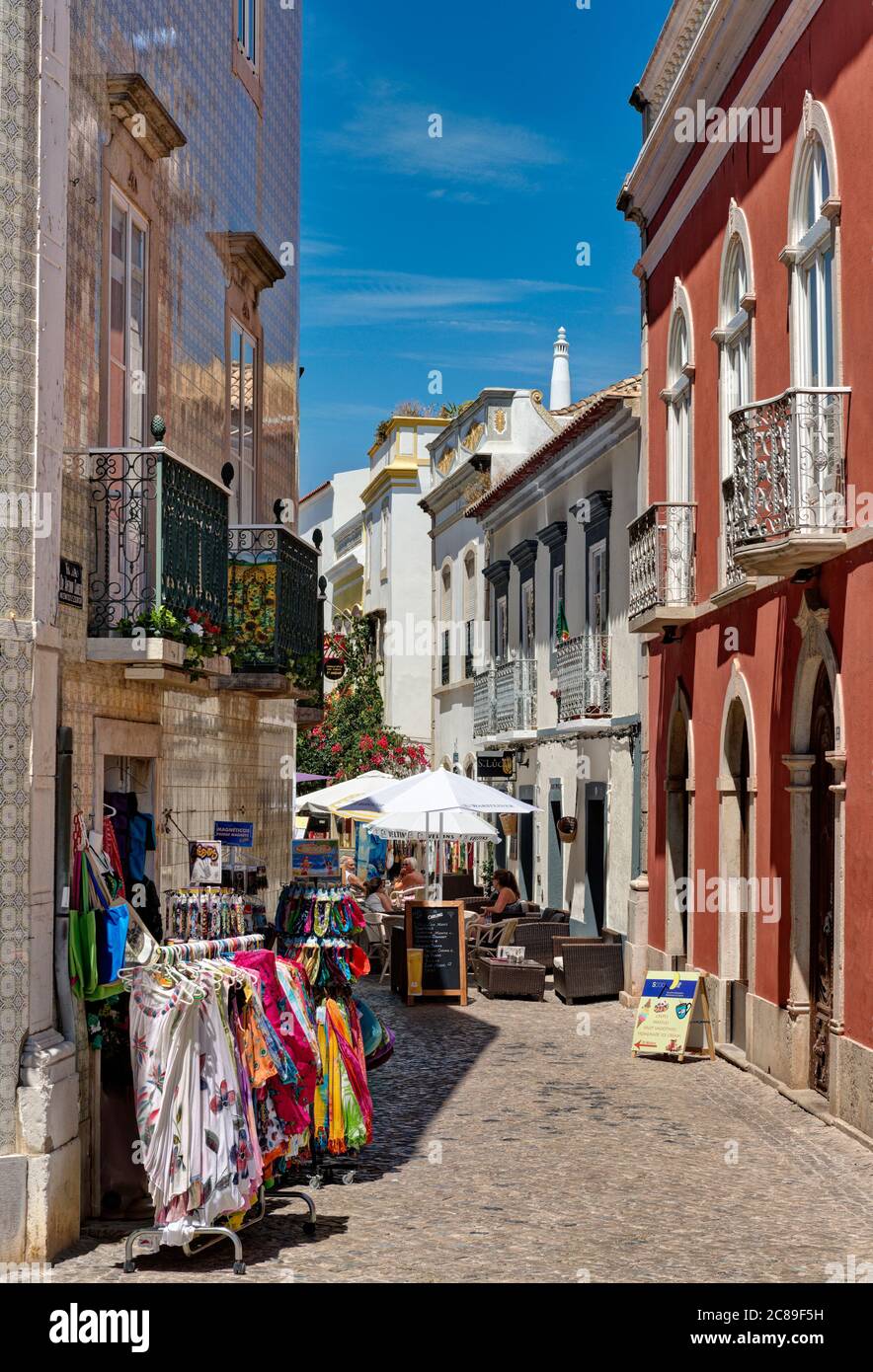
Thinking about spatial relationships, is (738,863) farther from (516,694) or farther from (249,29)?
(516,694)

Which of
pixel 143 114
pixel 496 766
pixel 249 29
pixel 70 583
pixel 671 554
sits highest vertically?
pixel 249 29

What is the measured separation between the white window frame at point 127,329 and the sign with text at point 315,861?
2746 mm

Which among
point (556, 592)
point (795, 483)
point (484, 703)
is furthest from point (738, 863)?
point (484, 703)

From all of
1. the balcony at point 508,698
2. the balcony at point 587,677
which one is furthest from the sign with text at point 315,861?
the balcony at point 508,698

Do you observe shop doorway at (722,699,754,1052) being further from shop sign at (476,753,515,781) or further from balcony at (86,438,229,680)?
shop sign at (476,753,515,781)

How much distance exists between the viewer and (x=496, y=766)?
2836 centimetres

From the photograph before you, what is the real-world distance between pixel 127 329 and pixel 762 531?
454 centimetres

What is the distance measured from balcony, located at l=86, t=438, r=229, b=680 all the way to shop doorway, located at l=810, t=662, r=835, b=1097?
4.89m

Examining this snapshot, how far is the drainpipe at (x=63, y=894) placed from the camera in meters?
8.19

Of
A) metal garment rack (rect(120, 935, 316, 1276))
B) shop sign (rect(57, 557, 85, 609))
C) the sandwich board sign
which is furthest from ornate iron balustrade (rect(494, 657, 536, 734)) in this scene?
metal garment rack (rect(120, 935, 316, 1276))

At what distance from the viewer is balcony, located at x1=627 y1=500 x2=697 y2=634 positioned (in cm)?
1655

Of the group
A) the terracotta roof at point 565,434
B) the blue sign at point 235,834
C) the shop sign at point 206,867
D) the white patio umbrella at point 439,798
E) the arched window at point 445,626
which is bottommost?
the shop sign at point 206,867

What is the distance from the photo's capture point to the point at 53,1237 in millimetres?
7770

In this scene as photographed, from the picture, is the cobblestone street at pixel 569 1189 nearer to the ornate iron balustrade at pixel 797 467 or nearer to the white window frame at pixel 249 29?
the ornate iron balustrade at pixel 797 467
